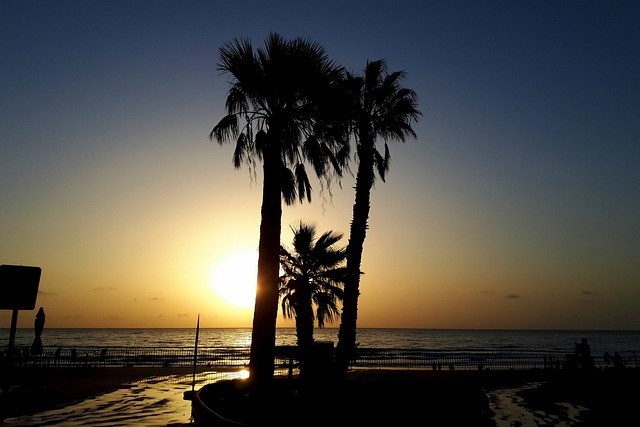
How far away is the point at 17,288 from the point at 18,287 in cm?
4

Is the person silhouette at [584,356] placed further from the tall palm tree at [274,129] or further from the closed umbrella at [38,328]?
the closed umbrella at [38,328]

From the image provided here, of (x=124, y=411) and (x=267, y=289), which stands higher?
(x=267, y=289)

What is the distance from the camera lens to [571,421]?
1655cm

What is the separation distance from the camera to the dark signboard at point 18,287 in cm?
1559

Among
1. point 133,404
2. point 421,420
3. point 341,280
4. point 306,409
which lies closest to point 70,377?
point 133,404

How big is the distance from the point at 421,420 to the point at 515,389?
1440 centimetres

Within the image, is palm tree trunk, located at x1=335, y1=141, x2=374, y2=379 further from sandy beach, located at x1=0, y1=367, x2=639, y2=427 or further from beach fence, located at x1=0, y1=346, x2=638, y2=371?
beach fence, located at x1=0, y1=346, x2=638, y2=371

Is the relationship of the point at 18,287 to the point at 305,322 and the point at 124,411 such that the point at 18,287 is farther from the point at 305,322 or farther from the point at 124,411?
the point at 305,322

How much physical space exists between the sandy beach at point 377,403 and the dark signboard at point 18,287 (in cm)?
306

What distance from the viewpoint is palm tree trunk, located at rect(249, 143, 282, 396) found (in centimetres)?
1281

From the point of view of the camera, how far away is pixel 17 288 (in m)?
15.7

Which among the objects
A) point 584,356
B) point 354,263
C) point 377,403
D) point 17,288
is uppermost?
point 354,263

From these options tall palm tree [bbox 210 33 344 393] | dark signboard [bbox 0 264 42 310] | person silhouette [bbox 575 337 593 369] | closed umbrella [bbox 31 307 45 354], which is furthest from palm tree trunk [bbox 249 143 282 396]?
person silhouette [bbox 575 337 593 369]

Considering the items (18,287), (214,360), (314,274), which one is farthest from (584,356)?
(214,360)
